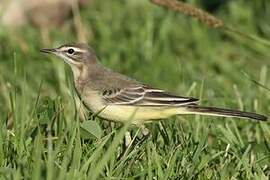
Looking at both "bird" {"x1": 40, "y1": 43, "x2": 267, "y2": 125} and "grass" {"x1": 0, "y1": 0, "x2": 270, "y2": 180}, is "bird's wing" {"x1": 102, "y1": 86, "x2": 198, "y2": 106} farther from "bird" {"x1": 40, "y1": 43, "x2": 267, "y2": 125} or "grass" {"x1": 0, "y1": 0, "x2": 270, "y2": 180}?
"grass" {"x1": 0, "y1": 0, "x2": 270, "y2": 180}

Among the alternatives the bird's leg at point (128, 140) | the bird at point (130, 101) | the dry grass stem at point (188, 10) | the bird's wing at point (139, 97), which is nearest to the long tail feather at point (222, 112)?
the bird at point (130, 101)

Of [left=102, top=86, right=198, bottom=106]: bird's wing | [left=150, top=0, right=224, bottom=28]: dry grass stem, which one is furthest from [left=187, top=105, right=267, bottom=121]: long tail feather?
[left=150, top=0, right=224, bottom=28]: dry grass stem

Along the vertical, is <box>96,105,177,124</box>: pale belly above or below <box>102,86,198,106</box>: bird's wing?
below

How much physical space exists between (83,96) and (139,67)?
3116 millimetres

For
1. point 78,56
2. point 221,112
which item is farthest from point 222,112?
point 78,56

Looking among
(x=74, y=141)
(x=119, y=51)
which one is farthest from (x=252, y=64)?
(x=74, y=141)

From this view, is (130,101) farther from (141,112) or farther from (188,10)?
→ (188,10)

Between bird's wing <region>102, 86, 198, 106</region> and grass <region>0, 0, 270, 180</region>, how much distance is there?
0.20m

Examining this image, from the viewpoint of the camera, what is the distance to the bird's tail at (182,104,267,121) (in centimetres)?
609

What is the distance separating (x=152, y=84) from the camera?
909cm

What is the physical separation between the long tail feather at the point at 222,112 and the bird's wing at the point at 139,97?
115 millimetres

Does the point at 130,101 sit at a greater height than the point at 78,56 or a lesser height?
lesser

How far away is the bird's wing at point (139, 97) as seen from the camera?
632 cm

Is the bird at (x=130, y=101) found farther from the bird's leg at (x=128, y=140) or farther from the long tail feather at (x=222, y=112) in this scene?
the bird's leg at (x=128, y=140)
